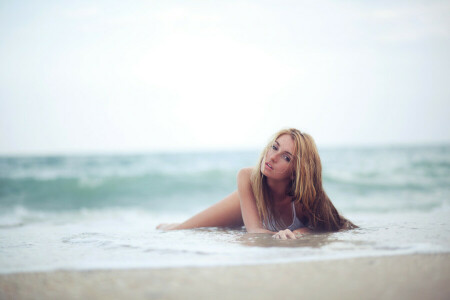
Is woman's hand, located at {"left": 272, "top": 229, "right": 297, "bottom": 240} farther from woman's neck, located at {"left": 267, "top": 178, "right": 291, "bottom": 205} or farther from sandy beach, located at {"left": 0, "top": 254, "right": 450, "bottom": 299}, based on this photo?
sandy beach, located at {"left": 0, "top": 254, "right": 450, "bottom": 299}

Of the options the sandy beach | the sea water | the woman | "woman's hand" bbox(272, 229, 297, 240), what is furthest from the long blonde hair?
the sandy beach

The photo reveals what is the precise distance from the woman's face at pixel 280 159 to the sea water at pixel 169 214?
21.1 inches

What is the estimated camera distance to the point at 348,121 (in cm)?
1741

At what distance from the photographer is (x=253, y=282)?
1739mm

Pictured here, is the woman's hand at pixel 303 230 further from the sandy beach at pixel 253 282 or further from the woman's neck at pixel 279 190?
the sandy beach at pixel 253 282

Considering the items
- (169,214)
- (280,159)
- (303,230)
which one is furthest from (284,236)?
(169,214)

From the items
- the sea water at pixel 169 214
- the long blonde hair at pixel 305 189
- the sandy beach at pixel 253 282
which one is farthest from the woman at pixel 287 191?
the sandy beach at pixel 253 282

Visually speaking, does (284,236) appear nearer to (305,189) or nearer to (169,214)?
(305,189)

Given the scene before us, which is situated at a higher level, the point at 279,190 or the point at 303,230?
the point at 279,190

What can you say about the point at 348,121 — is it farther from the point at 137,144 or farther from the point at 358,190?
the point at 137,144

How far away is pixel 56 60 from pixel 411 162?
16.1m

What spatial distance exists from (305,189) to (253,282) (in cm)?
154

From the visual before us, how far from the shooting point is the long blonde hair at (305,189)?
310 cm

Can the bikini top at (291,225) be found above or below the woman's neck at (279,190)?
below
